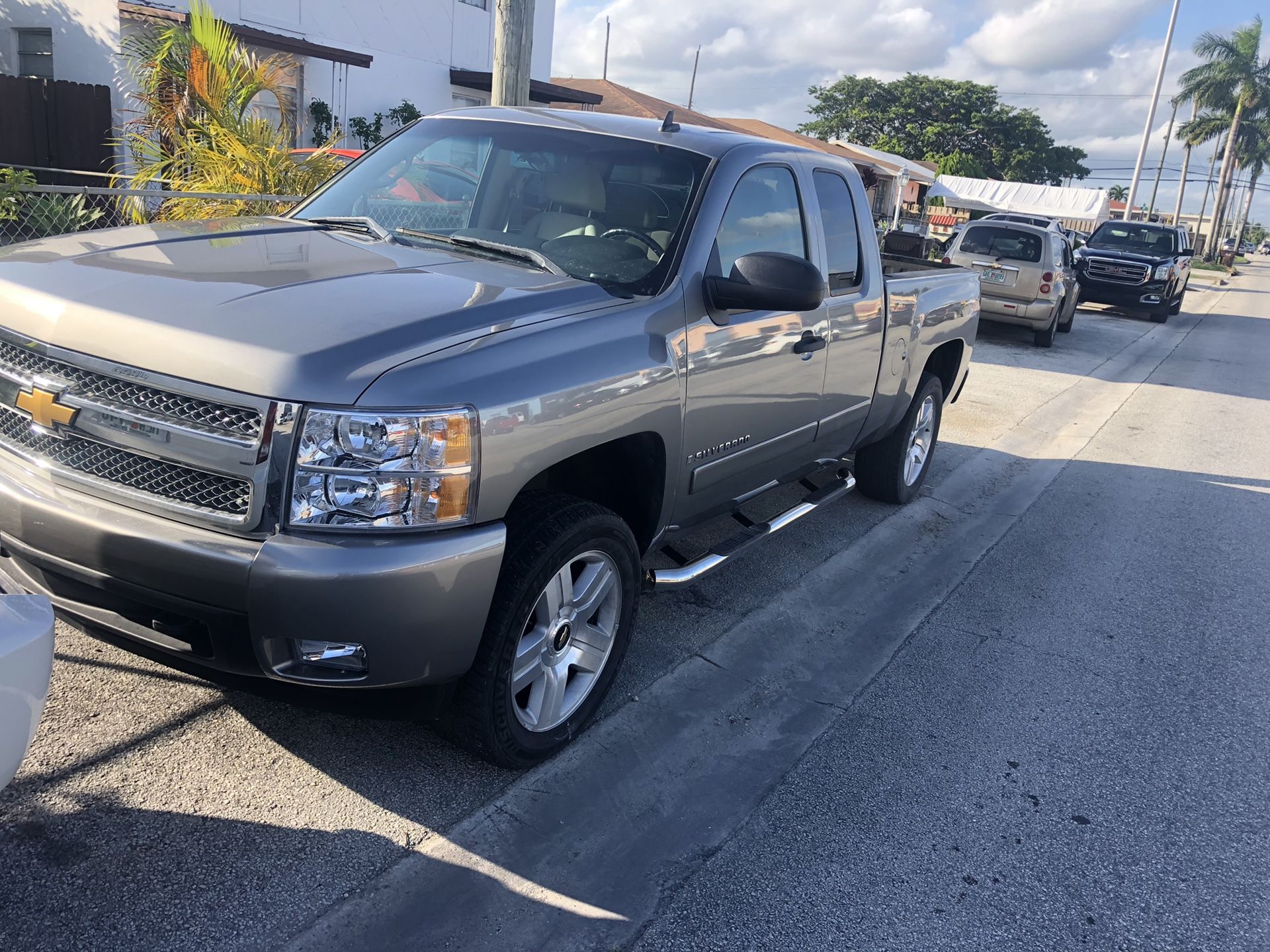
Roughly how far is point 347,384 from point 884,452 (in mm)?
4350

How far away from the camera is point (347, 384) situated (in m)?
2.51

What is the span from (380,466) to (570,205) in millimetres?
1737

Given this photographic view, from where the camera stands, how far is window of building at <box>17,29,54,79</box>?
15523 mm

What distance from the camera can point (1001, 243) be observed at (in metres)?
Result: 15.2

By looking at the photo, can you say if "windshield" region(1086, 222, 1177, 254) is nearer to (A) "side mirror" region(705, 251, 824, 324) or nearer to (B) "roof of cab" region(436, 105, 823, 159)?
(B) "roof of cab" region(436, 105, 823, 159)

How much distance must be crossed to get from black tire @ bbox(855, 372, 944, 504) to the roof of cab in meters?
2.17

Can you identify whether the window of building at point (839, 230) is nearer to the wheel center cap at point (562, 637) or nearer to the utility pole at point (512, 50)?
the wheel center cap at point (562, 637)

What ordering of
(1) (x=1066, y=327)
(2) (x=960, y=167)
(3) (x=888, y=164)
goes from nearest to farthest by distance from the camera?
(1) (x=1066, y=327)
(3) (x=888, y=164)
(2) (x=960, y=167)

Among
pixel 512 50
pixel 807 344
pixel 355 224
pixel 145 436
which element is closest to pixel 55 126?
pixel 512 50

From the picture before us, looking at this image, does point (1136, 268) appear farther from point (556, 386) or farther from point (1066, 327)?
point (556, 386)

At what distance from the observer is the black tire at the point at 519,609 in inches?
114

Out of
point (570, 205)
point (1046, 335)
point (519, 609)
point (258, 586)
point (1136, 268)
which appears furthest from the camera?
point (1136, 268)

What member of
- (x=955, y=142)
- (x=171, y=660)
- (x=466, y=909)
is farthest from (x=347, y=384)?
(x=955, y=142)

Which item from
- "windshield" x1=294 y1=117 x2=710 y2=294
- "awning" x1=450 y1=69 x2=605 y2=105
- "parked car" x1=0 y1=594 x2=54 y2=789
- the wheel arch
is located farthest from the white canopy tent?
"parked car" x1=0 y1=594 x2=54 y2=789
